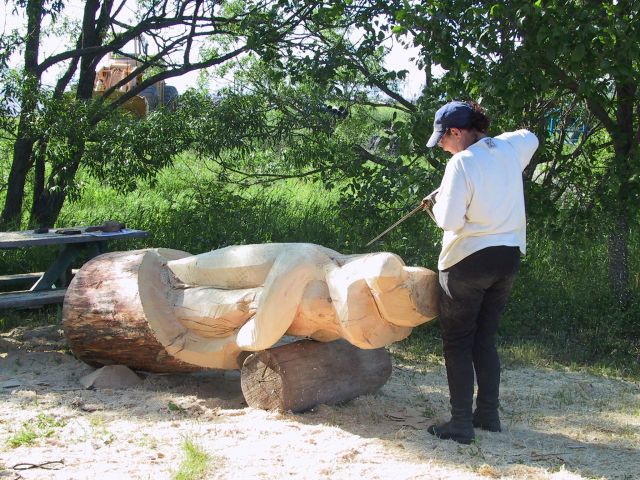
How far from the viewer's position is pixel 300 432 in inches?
161

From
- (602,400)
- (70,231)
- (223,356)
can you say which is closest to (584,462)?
(602,400)

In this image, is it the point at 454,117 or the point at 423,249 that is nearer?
the point at 454,117

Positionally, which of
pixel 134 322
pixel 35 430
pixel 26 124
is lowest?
pixel 35 430

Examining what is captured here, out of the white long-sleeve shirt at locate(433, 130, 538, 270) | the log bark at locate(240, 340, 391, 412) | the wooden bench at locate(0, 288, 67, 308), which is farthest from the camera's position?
the wooden bench at locate(0, 288, 67, 308)

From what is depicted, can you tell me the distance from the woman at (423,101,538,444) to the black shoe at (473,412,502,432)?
11 cm

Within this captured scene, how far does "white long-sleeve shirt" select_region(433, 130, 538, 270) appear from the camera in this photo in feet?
12.4

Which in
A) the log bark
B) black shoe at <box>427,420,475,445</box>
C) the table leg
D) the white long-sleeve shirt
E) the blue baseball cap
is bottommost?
black shoe at <box>427,420,475,445</box>

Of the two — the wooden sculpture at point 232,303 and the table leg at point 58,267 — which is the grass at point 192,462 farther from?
the table leg at point 58,267

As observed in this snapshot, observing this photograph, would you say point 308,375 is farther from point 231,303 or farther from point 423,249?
point 423,249

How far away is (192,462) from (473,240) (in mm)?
1657

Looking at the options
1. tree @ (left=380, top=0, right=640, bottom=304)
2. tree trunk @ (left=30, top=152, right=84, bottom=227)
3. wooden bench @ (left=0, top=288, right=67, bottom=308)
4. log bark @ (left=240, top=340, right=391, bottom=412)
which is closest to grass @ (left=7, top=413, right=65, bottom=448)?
log bark @ (left=240, top=340, right=391, bottom=412)

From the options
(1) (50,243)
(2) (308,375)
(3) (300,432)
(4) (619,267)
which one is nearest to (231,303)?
(2) (308,375)

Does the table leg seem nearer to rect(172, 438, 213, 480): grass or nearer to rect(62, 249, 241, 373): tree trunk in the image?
rect(62, 249, 241, 373): tree trunk

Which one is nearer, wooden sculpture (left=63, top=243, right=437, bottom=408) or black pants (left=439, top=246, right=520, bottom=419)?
black pants (left=439, top=246, right=520, bottom=419)
